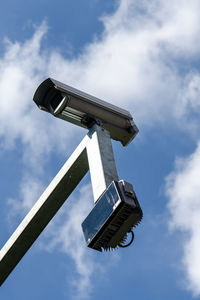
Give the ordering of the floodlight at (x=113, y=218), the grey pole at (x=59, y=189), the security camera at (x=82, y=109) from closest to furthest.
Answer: the floodlight at (x=113, y=218) → the grey pole at (x=59, y=189) → the security camera at (x=82, y=109)

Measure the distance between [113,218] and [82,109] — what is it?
5.28 feet

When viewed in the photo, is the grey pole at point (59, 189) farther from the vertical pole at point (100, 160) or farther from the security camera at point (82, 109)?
the security camera at point (82, 109)

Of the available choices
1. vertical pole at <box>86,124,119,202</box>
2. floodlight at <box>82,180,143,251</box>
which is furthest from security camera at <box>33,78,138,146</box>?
floodlight at <box>82,180,143,251</box>

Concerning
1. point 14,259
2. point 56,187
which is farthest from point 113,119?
point 14,259

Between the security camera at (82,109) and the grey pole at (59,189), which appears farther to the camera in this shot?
the security camera at (82,109)

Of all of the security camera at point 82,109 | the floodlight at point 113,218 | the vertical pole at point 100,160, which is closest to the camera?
the floodlight at point 113,218

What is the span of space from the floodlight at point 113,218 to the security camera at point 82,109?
1.33m

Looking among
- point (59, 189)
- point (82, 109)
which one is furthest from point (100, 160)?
point (59, 189)

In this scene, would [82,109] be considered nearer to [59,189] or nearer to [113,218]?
[59,189]

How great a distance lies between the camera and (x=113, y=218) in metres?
4.86

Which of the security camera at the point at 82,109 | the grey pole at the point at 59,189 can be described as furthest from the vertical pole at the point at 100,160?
the security camera at the point at 82,109

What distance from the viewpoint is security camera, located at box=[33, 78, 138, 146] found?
6.13m

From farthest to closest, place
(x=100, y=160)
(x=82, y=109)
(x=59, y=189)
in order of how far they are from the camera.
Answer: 1. (x=59, y=189)
2. (x=82, y=109)
3. (x=100, y=160)

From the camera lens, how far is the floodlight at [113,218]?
4.85 meters
